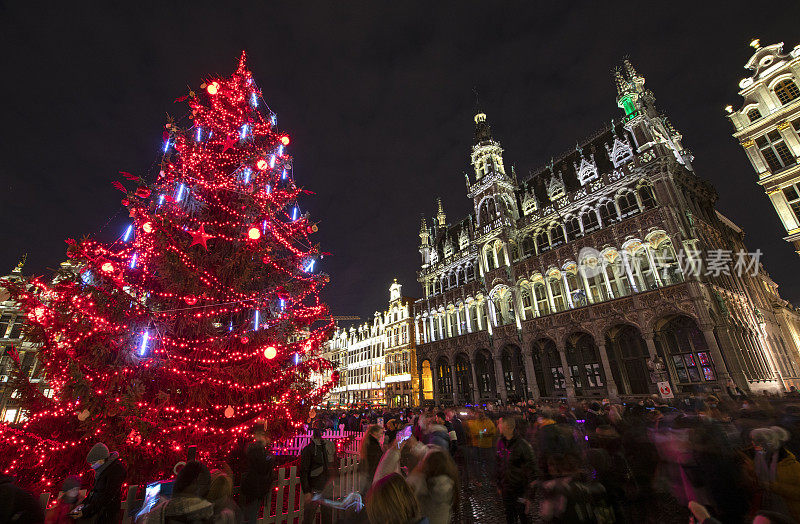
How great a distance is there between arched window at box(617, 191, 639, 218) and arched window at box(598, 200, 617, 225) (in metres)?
0.48

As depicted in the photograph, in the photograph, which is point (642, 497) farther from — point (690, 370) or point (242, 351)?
point (690, 370)

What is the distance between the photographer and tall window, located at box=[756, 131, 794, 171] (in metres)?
23.8

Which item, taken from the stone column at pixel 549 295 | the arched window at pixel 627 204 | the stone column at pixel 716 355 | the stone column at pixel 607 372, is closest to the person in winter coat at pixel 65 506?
the stone column at pixel 716 355

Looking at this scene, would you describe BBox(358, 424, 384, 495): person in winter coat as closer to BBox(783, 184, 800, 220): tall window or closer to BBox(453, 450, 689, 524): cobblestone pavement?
BBox(453, 450, 689, 524): cobblestone pavement

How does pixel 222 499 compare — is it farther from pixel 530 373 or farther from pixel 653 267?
pixel 530 373

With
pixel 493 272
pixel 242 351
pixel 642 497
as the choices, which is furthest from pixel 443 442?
pixel 493 272

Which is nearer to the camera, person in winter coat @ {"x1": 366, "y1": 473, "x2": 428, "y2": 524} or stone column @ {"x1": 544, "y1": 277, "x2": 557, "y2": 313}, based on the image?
person in winter coat @ {"x1": 366, "y1": 473, "x2": 428, "y2": 524}

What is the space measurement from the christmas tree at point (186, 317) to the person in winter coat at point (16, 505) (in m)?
2.68

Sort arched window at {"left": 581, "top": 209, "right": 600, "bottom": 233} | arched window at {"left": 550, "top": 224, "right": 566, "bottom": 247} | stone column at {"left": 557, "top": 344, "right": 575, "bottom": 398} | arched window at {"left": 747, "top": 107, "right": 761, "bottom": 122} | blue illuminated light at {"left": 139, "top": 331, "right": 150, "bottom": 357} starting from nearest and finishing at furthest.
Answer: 1. blue illuminated light at {"left": 139, "top": 331, "right": 150, "bottom": 357}
2. stone column at {"left": 557, "top": 344, "right": 575, "bottom": 398}
3. arched window at {"left": 747, "top": 107, "right": 761, "bottom": 122}
4. arched window at {"left": 581, "top": 209, "right": 600, "bottom": 233}
5. arched window at {"left": 550, "top": 224, "right": 566, "bottom": 247}

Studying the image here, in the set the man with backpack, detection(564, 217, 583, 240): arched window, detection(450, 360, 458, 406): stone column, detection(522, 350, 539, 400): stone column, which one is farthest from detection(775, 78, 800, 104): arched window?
the man with backpack

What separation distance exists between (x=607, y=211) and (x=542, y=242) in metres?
5.84

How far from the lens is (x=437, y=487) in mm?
3359

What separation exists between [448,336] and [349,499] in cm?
3248

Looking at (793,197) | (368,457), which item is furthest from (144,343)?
(793,197)
